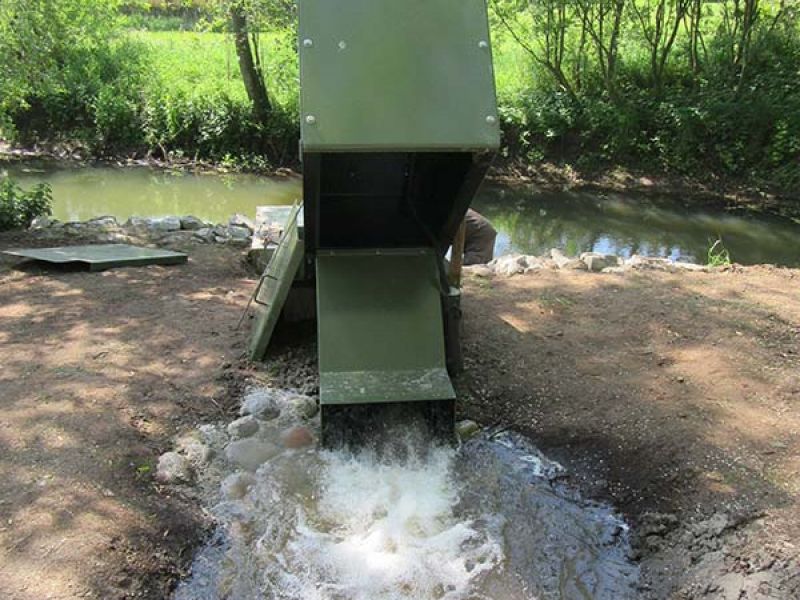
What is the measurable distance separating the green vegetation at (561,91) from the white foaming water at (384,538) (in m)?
12.0

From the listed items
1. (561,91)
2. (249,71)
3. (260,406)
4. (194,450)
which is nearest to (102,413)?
(194,450)

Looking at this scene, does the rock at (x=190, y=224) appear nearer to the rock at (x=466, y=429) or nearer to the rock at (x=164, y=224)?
the rock at (x=164, y=224)

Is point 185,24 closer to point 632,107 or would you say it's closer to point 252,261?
point 632,107

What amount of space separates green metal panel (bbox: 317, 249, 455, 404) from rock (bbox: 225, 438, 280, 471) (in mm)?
475

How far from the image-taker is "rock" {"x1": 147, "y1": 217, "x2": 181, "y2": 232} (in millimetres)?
8812

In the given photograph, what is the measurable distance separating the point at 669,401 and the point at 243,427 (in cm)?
245

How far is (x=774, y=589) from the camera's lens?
2908 millimetres

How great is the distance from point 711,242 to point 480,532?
9199mm

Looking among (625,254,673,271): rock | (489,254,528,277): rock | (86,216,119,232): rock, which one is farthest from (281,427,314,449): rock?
(86,216,119,232): rock

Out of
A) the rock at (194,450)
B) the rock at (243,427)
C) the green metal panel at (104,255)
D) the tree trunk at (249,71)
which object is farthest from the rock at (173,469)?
the tree trunk at (249,71)

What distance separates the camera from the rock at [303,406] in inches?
172

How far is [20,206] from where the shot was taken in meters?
8.70

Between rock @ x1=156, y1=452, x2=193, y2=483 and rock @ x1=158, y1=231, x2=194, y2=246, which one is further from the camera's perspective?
rock @ x1=158, y1=231, x2=194, y2=246

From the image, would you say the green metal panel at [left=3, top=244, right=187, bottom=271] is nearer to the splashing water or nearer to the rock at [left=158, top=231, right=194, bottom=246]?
the rock at [left=158, top=231, right=194, bottom=246]
